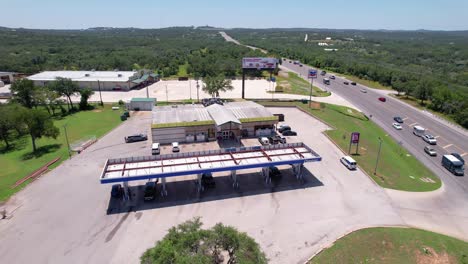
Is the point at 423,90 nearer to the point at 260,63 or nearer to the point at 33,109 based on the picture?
the point at 260,63

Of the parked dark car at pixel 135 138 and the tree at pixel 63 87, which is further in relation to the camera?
the tree at pixel 63 87

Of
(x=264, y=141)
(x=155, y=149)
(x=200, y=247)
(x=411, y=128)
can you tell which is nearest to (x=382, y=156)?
(x=264, y=141)

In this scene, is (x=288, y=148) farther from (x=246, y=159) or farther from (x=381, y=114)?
(x=381, y=114)

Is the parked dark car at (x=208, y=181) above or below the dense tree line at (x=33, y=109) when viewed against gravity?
below

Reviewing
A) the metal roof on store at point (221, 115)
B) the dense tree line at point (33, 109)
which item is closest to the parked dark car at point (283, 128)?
the metal roof on store at point (221, 115)

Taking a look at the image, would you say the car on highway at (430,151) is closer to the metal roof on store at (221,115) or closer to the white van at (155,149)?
the metal roof on store at (221,115)

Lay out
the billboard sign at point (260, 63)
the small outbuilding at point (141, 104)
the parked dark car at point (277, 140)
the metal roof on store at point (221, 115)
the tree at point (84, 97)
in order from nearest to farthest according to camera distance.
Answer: the metal roof on store at point (221, 115)
the parked dark car at point (277, 140)
the small outbuilding at point (141, 104)
the tree at point (84, 97)
the billboard sign at point (260, 63)

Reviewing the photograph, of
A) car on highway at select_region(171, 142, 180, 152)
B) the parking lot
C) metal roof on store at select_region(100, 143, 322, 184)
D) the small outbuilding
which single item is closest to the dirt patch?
the parking lot
